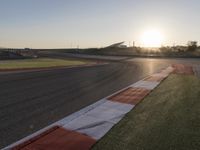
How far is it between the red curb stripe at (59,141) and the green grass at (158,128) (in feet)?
1.08

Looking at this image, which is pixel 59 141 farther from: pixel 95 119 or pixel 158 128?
pixel 158 128

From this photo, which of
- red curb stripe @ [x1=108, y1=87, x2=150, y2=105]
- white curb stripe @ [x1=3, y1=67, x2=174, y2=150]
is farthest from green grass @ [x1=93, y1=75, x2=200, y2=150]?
red curb stripe @ [x1=108, y1=87, x2=150, y2=105]

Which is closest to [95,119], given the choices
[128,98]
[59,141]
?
[59,141]

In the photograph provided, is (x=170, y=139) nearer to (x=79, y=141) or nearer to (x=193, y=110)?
(x=79, y=141)

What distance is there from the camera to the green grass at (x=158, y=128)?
4743 millimetres

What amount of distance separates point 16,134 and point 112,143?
7.31 ft

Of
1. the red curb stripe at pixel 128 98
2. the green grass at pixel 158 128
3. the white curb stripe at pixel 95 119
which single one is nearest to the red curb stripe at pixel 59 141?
the white curb stripe at pixel 95 119

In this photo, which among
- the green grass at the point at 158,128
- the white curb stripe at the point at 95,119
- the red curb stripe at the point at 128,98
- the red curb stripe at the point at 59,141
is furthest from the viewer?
the red curb stripe at the point at 128,98

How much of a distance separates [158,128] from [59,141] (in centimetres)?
242

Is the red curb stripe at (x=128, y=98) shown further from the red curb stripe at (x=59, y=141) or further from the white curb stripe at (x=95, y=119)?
the red curb stripe at (x=59, y=141)

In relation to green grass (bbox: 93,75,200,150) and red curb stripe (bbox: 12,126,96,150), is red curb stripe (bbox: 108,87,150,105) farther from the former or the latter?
red curb stripe (bbox: 12,126,96,150)

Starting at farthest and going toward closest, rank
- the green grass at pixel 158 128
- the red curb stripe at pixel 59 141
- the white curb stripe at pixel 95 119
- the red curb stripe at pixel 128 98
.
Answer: the red curb stripe at pixel 128 98 < the white curb stripe at pixel 95 119 < the green grass at pixel 158 128 < the red curb stripe at pixel 59 141

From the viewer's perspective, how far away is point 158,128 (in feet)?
18.7

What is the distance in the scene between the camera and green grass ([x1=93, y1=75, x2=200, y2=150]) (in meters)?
4.74
